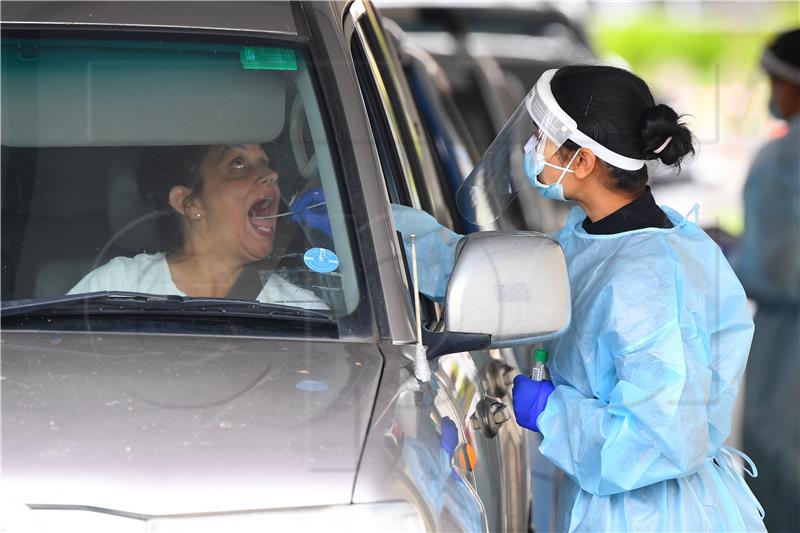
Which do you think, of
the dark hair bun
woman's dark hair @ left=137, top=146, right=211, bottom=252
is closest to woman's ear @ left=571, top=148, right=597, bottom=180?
the dark hair bun

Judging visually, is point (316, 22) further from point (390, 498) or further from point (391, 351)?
point (390, 498)

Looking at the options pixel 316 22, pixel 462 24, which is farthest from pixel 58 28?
pixel 462 24

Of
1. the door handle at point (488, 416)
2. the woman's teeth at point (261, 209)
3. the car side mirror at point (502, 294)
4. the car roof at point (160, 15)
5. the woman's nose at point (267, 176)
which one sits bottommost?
the door handle at point (488, 416)

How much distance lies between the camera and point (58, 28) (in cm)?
308

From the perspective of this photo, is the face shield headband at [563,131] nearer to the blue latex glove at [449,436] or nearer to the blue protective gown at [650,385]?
the blue protective gown at [650,385]

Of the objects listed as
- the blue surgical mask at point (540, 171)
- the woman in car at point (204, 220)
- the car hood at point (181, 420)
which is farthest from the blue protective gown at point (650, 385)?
the woman in car at point (204, 220)

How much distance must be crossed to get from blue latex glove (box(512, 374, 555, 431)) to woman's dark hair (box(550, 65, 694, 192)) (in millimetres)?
536

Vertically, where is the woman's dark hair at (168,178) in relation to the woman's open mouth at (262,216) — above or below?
above

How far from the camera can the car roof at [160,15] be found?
308 cm

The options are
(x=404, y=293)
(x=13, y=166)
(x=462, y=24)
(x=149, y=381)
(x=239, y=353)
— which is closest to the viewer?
(x=149, y=381)

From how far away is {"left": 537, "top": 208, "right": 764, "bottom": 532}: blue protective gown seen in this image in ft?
9.22

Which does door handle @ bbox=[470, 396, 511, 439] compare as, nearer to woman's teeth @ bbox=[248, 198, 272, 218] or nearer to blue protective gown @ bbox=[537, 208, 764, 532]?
blue protective gown @ bbox=[537, 208, 764, 532]

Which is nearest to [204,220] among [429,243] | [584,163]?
[429,243]

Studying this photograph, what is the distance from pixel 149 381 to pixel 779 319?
382 cm
